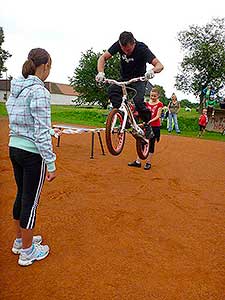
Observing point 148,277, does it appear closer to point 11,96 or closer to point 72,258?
point 72,258

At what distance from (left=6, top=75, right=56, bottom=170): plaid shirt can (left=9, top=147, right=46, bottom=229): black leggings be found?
132mm

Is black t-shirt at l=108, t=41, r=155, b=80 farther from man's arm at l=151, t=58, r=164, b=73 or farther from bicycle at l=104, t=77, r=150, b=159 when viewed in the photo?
bicycle at l=104, t=77, r=150, b=159

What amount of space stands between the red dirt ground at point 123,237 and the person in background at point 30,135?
424 mm

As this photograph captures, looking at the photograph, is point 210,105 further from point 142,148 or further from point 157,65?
point 157,65

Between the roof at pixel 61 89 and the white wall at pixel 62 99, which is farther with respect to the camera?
the roof at pixel 61 89

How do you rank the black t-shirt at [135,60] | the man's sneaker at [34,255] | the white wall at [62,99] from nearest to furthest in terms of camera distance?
A: the man's sneaker at [34,255] → the black t-shirt at [135,60] → the white wall at [62,99]

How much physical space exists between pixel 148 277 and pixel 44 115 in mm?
1684

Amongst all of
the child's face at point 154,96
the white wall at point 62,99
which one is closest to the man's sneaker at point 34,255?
the child's face at point 154,96

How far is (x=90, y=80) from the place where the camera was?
42594 mm

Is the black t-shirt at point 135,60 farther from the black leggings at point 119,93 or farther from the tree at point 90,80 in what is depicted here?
the tree at point 90,80

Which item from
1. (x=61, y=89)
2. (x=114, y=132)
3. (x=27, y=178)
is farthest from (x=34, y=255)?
(x=61, y=89)

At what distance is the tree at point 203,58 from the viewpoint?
878 inches

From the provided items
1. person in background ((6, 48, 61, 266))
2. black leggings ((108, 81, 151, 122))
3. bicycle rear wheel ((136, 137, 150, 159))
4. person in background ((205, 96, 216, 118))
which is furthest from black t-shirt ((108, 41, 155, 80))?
person in background ((205, 96, 216, 118))

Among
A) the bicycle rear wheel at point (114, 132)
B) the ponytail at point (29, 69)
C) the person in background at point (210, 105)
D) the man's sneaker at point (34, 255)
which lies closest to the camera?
the ponytail at point (29, 69)
